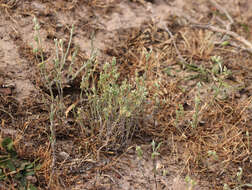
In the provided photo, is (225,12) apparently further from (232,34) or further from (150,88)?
(150,88)

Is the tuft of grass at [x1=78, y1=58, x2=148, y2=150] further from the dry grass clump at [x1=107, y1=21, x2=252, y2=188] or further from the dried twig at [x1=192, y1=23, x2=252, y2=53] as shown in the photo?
the dried twig at [x1=192, y1=23, x2=252, y2=53]

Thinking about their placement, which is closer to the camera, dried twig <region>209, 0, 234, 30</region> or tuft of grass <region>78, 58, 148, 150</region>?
tuft of grass <region>78, 58, 148, 150</region>

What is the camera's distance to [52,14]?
9.48ft

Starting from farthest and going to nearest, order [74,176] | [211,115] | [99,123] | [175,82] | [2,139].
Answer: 1. [175,82]
2. [211,115]
3. [99,123]
4. [74,176]
5. [2,139]

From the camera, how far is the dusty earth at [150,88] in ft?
6.86

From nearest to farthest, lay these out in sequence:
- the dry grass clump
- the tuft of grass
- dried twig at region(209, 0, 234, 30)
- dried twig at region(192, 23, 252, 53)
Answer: the tuft of grass → the dry grass clump → dried twig at region(192, 23, 252, 53) → dried twig at region(209, 0, 234, 30)

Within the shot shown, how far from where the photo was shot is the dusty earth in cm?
209

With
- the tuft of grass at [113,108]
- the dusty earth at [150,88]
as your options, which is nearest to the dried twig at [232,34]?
the dusty earth at [150,88]

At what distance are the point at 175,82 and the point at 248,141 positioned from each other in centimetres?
80

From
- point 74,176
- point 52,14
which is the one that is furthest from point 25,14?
point 74,176

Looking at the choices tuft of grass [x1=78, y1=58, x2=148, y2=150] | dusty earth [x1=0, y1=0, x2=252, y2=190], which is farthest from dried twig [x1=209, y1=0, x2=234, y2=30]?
tuft of grass [x1=78, y1=58, x2=148, y2=150]

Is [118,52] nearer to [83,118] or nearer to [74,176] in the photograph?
[83,118]

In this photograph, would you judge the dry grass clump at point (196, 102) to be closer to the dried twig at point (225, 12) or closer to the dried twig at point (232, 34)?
the dried twig at point (232, 34)

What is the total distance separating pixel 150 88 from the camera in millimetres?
2547
